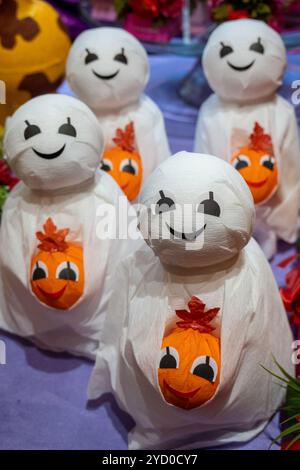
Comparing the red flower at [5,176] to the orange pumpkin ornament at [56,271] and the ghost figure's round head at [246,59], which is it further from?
the ghost figure's round head at [246,59]

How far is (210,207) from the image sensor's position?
40.6 inches

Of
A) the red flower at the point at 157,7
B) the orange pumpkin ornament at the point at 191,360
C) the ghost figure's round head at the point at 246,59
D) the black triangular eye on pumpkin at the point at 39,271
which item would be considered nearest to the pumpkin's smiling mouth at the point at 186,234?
the orange pumpkin ornament at the point at 191,360

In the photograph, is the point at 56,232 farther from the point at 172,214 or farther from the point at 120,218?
the point at 172,214

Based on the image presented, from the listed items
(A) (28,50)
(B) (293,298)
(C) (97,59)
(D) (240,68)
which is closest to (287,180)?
(D) (240,68)

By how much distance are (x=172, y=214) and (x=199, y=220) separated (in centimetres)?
4

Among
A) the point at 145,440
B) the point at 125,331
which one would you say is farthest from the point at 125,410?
the point at 125,331

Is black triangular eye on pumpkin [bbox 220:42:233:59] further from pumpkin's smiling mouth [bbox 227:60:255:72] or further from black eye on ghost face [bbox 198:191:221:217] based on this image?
black eye on ghost face [bbox 198:191:221:217]

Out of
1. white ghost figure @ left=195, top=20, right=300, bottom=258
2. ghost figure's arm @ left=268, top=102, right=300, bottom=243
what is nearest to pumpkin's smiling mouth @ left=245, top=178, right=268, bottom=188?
white ghost figure @ left=195, top=20, right=300, bottom=258

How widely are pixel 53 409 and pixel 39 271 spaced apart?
0.86ft

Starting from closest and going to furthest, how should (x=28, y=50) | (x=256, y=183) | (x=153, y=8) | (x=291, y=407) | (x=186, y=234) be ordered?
(x=186, y=234) < (x=291, y=407) < (x=256, y=183) < (x=28, y=50) < (x=153, y=8)

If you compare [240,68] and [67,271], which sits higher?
[240,68]

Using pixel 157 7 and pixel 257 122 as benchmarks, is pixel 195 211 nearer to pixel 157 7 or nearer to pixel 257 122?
pixel 257 122

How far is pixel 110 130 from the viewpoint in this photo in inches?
64.5

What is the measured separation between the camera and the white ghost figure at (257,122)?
5.03ft
